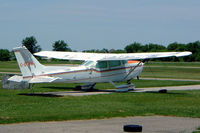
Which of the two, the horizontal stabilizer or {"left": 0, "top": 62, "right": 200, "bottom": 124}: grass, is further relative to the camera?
the horizontal stabilizer

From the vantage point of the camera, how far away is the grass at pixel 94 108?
14172mm

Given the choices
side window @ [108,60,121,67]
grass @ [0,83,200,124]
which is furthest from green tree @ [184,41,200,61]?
grass @ [0,83,200,124]

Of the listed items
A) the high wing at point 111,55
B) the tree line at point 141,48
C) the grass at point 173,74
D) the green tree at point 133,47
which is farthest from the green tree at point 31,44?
the high wing at point 111,55

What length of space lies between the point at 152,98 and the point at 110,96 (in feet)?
7.72

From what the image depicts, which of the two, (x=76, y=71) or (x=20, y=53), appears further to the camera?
(x=76, y=71)

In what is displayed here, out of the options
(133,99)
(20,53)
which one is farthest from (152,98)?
(20,53)

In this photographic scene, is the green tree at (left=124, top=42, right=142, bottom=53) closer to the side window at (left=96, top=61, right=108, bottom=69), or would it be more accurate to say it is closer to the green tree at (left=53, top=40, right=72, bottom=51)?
the green tree at (left=53, top=40, right=72, bottom=51)

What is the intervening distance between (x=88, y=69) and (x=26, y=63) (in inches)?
179

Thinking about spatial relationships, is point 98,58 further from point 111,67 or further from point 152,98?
point 152,98

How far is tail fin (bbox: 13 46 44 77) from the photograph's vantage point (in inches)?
861

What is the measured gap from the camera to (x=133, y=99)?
2066cm

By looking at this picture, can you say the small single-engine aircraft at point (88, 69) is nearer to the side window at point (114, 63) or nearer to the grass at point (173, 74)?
the side window at point (114, 63)

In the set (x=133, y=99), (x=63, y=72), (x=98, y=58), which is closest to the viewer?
(x=133, y=99)

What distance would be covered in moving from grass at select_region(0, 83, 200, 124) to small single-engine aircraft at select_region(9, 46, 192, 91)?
2289 mm
